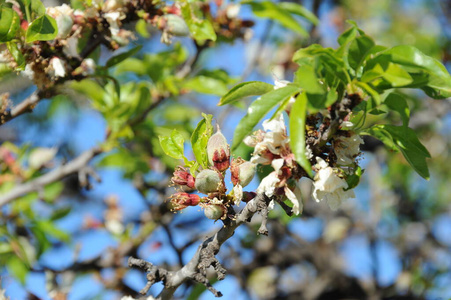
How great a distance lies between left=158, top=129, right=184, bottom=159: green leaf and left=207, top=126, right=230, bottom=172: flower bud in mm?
108

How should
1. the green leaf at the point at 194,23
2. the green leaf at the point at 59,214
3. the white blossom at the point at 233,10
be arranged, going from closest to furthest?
the green leaf at the point at 194,23
the white blossom at the point at 233,10
the green leaf at the point at 59,214

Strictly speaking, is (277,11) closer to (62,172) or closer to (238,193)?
(238,193)

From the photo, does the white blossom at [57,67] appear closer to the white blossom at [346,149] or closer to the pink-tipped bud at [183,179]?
the pink-tipped bud at [183,179]

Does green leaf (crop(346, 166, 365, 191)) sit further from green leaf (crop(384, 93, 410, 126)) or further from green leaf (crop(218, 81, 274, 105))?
green leaf (crop(218, 81, 274, 105))

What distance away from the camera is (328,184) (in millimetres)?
1088

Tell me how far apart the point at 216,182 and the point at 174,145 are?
20cm

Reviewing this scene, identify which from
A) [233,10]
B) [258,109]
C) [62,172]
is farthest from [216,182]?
[62,172]

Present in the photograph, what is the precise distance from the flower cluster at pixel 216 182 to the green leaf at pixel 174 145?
0.19ft

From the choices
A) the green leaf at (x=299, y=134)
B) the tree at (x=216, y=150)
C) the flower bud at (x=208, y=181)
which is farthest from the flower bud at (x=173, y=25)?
the green leaf at (x=299, y=134)

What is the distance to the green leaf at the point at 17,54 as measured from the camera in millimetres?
1355

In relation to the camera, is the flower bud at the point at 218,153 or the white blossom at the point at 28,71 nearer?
the flower bud at the point at 218,153

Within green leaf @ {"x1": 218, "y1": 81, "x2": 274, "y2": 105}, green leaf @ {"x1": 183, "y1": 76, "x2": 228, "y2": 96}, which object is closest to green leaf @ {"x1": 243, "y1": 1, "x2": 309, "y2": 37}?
green leaf @ {"x1": 183, "y1": 76, "x2": 228, "y2": 96}

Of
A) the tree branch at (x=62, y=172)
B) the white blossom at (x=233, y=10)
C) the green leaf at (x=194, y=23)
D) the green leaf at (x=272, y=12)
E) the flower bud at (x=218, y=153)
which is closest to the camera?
the flower bud at (x=218, y=153)

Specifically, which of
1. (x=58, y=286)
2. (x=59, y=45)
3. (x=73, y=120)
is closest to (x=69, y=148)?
(x=73, y=120)
